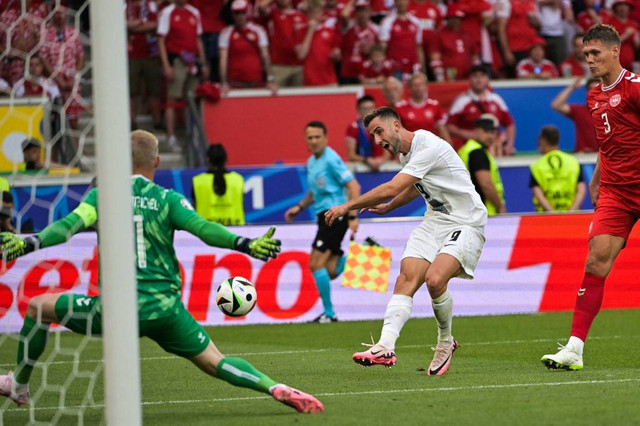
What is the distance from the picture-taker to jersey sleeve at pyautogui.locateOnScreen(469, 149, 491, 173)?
14.8 metres

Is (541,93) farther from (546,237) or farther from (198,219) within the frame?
(198,219)

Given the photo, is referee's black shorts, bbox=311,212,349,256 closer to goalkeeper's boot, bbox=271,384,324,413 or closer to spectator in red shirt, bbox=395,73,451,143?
spectator in red shirt, bbox=395,73,451,143

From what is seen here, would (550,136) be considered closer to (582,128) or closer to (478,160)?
(478,160)

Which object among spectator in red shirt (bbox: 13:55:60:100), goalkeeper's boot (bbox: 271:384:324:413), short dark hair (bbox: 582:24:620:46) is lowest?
goalkeeper's boot (bbox: 271:384:324:413)

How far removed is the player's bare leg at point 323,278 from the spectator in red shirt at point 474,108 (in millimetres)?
4763

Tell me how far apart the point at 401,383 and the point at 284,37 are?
12.1 m

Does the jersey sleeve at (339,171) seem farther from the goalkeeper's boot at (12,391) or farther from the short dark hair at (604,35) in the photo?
the goalkeeper's boot at (12,391)

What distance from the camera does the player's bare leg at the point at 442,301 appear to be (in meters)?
8.54

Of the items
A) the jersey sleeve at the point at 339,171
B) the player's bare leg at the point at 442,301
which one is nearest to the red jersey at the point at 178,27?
the jersey sleeve at the point at 339,171

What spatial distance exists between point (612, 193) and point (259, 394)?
3073 millimetres

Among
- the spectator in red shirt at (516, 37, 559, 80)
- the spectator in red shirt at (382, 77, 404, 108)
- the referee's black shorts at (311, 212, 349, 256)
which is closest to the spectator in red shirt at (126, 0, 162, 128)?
the spectator in red shirt at (382, 77, 404, 108)

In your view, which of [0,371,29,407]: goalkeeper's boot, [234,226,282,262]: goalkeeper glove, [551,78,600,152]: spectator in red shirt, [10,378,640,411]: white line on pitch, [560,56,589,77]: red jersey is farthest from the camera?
[560,56,589,77]: red jersey

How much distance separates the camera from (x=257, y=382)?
6.66 meters

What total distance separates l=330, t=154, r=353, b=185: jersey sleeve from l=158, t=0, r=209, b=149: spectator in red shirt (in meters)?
5.13
